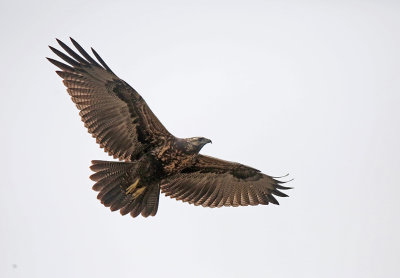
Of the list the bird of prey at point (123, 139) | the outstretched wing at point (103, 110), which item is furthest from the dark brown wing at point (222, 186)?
the outstretched wing at point (103, 110)

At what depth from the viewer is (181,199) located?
51.1 ft

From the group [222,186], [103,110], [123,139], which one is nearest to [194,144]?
[123,139]

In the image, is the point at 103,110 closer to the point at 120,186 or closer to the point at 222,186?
the point at 120,186

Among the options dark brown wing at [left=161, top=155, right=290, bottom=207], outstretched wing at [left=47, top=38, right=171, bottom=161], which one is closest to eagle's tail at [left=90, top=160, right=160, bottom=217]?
outstretched wing at [left=47, top=38, right=171, bottom=161]

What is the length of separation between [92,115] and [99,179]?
1268 millimetres

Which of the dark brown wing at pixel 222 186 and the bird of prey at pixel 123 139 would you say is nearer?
the bird of prey at pixel 123 139

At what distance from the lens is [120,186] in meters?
14.4

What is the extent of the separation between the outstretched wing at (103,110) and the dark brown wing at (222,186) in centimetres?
124

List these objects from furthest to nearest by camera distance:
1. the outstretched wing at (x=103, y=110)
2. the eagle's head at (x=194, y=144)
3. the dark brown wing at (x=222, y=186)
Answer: the dark brown wing at (x=222, y=186)
the outstretched wing at (x=103, y=110)
the eagle's head at (x=194, y=144)

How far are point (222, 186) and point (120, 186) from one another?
2.33 metres

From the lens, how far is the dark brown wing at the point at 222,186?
15.4 meters

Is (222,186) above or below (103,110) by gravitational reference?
above

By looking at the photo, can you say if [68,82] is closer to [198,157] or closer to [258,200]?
[198,157]

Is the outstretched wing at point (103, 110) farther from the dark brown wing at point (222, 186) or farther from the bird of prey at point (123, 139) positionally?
the dark brown wing at point (222, 186)
